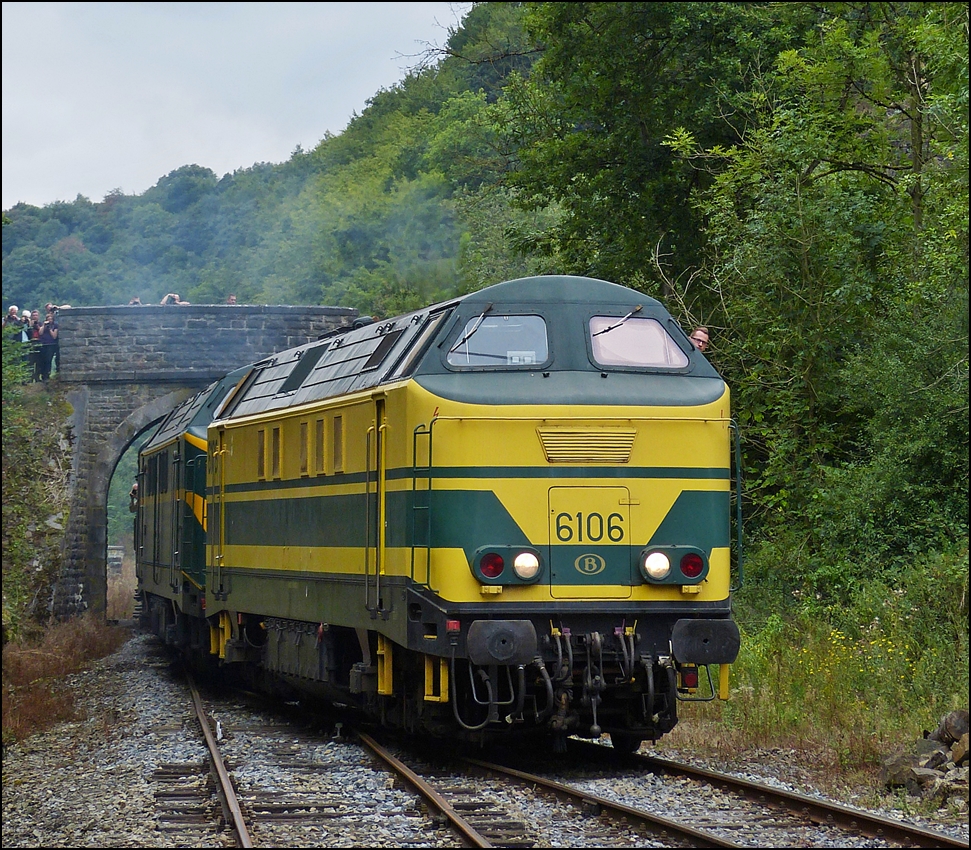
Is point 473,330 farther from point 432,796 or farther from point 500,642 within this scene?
point 432,796

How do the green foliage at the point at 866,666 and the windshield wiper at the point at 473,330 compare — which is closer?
the windshield wiper at the point at 473,330

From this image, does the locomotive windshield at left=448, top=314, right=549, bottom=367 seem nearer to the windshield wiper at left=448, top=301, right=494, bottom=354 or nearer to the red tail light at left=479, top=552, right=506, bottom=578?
the windshield wiper at left=448, top=301, right=494, bottom=354

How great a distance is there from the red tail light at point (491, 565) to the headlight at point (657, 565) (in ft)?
3.25

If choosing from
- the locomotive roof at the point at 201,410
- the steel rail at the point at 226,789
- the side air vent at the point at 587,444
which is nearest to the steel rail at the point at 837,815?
the side air vent at the point at 587,444

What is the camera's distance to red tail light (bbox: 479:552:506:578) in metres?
9.14

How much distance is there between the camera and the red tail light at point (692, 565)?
9.40 m

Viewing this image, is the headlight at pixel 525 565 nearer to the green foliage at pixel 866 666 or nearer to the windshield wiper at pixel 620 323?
the windshield wiper at pixel 620 323

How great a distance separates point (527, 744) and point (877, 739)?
2937 millimetres

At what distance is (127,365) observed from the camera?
28391 mm

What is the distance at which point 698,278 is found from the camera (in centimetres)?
1969

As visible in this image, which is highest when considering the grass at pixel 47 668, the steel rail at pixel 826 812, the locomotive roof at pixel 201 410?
the locomotive roof at pixel 201 410

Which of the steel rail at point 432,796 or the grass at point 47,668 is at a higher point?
the steel rail at point 432,796

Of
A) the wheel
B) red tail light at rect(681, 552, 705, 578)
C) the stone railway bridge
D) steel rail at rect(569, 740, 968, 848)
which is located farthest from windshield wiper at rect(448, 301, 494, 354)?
the stone railway bridge

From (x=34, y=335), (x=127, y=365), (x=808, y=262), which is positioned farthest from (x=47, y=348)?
(x=808, y=262)
